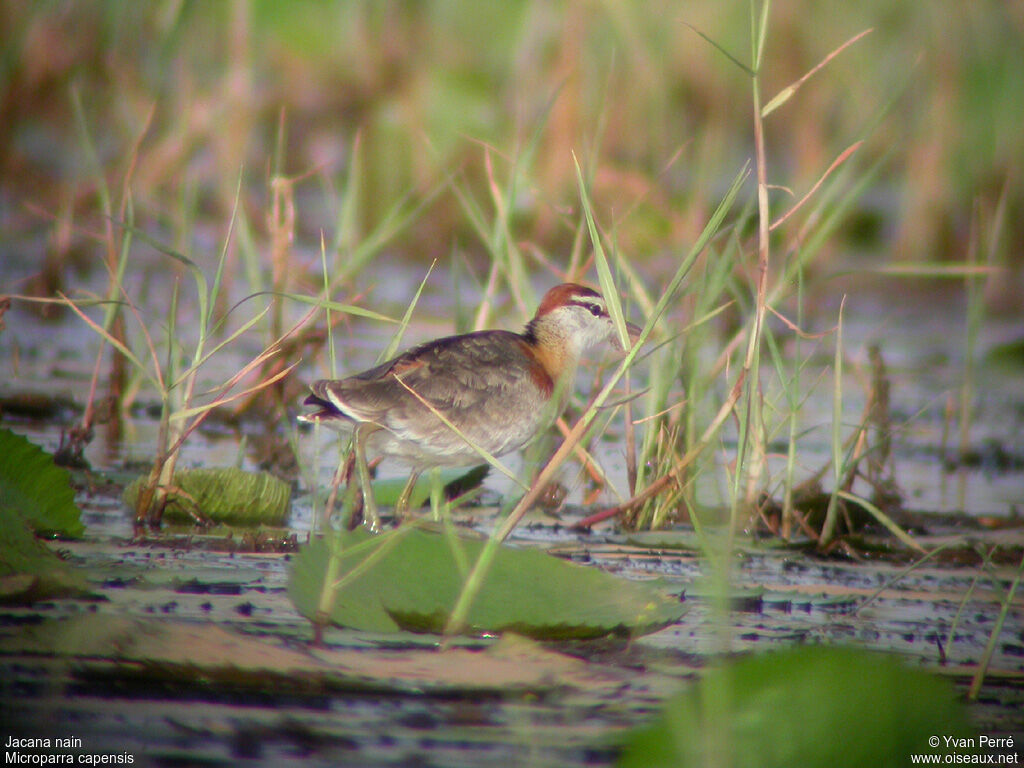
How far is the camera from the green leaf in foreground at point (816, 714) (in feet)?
7.29

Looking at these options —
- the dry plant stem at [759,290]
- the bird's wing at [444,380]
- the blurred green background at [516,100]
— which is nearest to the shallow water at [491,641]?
the bird's wing at [444,380]

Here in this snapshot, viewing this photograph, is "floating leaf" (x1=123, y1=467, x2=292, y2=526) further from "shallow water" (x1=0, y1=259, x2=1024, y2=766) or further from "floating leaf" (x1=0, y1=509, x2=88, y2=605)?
"floating leaf" (x1=0, y1=509, x2=88, y2=605)

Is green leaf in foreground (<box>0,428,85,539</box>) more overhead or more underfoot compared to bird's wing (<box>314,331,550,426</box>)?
more underfoot

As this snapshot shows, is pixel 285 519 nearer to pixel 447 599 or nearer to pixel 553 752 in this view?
pixel 447 599

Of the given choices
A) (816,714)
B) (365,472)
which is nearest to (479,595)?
(816,714)

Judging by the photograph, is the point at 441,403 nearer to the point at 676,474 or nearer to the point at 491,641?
the point at 676,474

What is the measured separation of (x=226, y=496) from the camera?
13.9 feet

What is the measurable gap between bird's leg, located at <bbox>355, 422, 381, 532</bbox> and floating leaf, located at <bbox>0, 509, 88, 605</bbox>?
120cm

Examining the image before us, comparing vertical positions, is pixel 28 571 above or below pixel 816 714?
above

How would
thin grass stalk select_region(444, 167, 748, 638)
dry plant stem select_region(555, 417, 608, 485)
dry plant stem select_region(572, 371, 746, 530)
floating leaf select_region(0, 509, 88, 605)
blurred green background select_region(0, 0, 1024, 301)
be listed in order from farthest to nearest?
blurred green background select_region(0, 0, 1024, 301)
dry plant stem select_region(555, 417, 608, 485)
dry plant stem select_region(572, 371, 746, 530)
floating leaf select_region(0, 509, 88, 605)
thin grass stalk select_region(444, 167, 748, 638)

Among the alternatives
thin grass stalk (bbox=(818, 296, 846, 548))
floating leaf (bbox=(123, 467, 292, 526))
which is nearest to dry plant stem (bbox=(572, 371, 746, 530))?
thin grass stalk (bbox=(818, 296, 846, 548))

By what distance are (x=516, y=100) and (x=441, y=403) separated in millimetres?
Result: 5794

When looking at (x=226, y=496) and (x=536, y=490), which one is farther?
(x=226, y=496)

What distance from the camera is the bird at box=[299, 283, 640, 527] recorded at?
425 centimetres
